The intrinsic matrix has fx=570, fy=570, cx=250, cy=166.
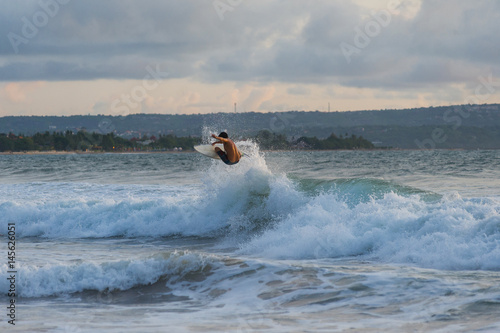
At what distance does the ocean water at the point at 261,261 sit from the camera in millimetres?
10188

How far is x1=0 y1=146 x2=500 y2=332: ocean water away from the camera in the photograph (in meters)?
10.2

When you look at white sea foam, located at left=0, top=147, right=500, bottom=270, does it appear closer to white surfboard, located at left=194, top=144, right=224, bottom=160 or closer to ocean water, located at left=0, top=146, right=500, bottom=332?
ocean water, located at left=0, top=146, right=500, bottom=332

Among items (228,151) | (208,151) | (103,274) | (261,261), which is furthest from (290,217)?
(103,274)

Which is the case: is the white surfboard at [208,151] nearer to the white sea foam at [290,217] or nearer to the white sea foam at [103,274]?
the white sea foam at [290,217]

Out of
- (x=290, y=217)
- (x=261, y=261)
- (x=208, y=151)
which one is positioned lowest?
(x=261, y=261)

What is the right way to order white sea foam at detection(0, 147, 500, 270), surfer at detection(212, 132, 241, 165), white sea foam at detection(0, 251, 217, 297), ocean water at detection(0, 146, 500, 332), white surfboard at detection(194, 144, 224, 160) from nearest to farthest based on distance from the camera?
ocean water at detection(0, 146, 500, 332)
white sea foam at detection(0, 251, 217, 297)
white sea foam at detection(0, 147, 500, 270)
surfer at detection(212, 132, 241, 165)
white surfboard at detection(194, 144, 224, 160)

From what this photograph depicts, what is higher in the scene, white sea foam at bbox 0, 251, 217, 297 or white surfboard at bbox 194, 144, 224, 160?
white surfboard at bbox 194, 144, 224, 160

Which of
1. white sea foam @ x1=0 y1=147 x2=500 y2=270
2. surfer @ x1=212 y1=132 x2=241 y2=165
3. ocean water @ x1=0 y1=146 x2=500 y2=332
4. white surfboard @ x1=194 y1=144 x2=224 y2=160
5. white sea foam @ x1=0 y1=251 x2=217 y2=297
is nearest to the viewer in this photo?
ocean water @ x1=0 y1=146 x2=500 y2=332

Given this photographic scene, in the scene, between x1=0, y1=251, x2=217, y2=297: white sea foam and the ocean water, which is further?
x1=0, y1=251, x2=217, y2=297: white sea foam

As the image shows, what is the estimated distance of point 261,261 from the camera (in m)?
13.9

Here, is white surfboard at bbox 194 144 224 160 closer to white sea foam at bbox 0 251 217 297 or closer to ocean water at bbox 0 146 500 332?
ocean water at bbox 0 146 500 332

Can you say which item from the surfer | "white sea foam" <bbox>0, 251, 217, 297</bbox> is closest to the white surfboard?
the surfer

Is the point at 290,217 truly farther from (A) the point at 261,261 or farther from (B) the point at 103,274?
(B) the point at 103,274

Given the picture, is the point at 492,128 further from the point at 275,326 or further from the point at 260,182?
the point at 275,326
